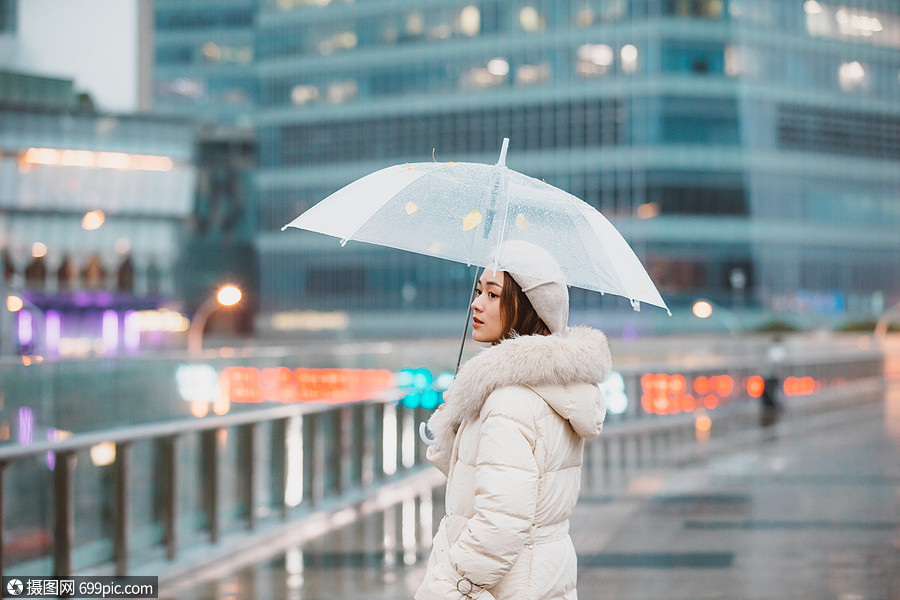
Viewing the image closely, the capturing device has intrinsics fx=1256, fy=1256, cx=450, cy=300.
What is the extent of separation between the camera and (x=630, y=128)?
76688 mm

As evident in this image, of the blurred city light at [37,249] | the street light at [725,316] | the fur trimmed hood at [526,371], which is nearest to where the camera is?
the fur trimmed hood at [526,371]

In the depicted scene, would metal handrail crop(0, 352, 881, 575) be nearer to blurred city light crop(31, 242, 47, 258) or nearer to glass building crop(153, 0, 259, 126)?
blurred city light crop(31, 242, 47, 258)

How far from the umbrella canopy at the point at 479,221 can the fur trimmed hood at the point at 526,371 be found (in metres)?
0.50

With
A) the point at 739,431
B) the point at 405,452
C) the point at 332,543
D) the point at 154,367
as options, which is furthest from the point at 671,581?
the point at 739,431

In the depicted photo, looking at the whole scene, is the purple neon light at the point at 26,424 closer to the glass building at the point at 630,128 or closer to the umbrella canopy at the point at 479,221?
the umbrella canopy at the point at 479,221

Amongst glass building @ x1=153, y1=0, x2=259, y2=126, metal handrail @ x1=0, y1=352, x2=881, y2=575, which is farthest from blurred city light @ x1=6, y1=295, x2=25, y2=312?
glass building @ x1=153, y1=0, x2=259, y2=126

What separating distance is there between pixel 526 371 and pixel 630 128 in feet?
243

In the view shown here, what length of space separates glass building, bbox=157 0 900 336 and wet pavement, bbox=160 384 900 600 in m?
57.5

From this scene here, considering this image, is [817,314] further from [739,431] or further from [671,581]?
[671,581]

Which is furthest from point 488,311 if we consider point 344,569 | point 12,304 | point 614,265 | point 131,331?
point 131,331

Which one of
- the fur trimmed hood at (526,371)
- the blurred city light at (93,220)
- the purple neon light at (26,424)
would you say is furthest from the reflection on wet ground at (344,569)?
the blurred city light at (93,220)

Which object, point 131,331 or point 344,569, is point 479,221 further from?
point 131,331

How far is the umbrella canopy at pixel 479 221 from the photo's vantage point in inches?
199

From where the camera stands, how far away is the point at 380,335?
3221 inches
